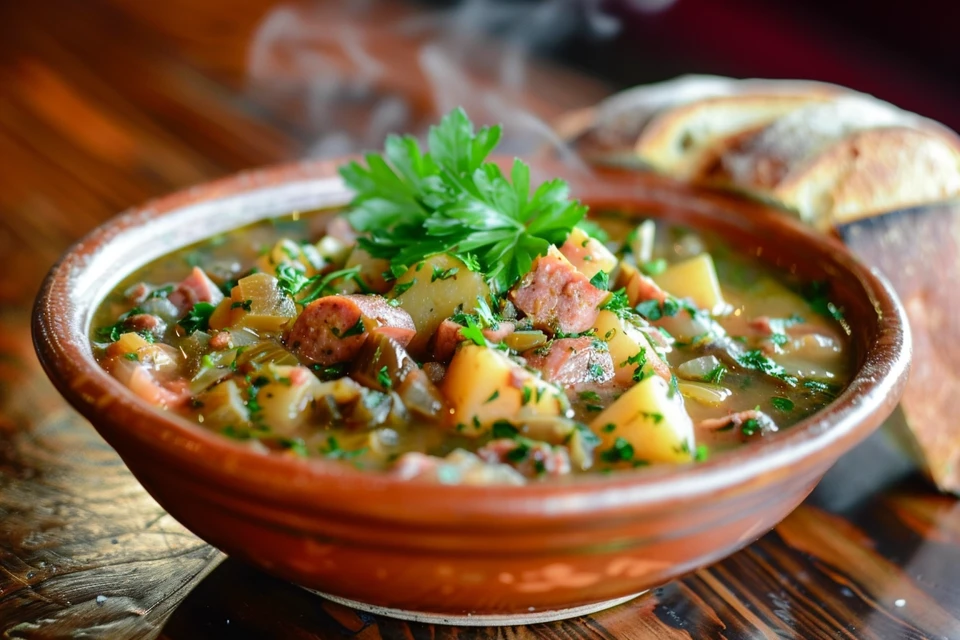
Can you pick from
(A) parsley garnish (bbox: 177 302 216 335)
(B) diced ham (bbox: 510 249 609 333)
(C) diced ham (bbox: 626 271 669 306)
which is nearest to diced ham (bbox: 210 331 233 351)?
(A) parsley garnish (bbox: 177 302 216 335)

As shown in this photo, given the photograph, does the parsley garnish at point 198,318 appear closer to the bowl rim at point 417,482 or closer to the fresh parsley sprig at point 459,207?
the bowl rim at point 417,482

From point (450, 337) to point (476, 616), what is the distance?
673 mm

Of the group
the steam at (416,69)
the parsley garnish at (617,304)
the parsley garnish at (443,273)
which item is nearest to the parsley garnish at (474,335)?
the parsley garnish at (443,273)

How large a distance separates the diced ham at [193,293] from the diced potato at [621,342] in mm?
1107

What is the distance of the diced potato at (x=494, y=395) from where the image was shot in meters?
2.18

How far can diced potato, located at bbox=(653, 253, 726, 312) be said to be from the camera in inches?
118

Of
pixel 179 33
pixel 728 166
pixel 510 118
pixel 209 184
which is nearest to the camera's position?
pixel 209 184

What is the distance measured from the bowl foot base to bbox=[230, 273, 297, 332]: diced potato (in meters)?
0.72

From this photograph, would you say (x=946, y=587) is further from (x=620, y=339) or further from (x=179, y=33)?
(x=179, y=33)

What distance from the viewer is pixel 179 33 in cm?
680

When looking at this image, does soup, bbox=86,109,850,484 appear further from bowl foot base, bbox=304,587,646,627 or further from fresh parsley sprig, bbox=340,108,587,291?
bowl foot base, bbox=304,587,646,627

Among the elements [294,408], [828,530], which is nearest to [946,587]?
[828,530]

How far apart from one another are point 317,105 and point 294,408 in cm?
382

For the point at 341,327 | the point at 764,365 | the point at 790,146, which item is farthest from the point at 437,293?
the point at 790,146
